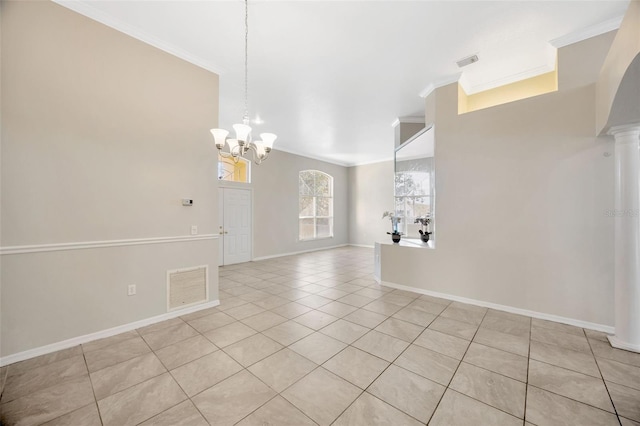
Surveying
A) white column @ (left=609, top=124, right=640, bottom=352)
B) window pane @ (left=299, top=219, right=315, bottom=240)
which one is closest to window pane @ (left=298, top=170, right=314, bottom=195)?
window pane @ (left=299, top=219, right=315, bottom=240)

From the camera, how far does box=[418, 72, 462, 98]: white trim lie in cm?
352

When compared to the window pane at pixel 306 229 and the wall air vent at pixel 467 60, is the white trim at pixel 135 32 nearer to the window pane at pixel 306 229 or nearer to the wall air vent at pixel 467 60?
the wall air vent at pixel 467 60

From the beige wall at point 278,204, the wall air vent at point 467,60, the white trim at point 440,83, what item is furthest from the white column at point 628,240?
the beige wall at point 278,204

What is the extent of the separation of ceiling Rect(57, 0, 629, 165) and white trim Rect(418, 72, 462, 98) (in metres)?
0.02

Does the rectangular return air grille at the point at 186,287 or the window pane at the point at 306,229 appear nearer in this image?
the rectangular return air grille at the point at 186,287

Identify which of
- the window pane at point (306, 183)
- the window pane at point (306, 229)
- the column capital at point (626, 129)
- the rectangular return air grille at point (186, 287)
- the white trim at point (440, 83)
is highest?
→ the white trim at point (440, 83)

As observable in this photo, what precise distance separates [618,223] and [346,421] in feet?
10.3

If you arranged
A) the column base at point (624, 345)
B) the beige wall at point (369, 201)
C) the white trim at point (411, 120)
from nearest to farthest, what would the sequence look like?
the column base at point (624, 345) → the white trim at point (411, 120) → the beige wall at point (369, 201)

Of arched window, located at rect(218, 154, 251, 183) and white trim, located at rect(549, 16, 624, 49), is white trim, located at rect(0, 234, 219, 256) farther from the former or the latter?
white trim, located at rect(549, 16, 624, 49)

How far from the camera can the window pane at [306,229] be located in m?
8.22

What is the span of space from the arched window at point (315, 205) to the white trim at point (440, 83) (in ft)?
15.5

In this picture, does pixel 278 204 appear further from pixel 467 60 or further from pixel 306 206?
pixel 467 60

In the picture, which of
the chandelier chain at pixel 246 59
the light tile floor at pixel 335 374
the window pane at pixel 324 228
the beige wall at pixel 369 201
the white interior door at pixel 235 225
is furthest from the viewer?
the window pane at pixel 324 228

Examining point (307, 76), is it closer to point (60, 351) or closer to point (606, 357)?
point (60, 351)
